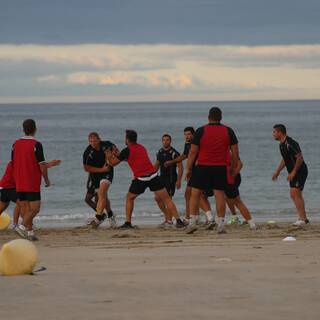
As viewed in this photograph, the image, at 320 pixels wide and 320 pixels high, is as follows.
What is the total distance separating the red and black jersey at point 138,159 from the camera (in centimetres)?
1497

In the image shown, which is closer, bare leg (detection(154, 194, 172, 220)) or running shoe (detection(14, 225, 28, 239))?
running shoe (detection(14, 225, 28, 239))

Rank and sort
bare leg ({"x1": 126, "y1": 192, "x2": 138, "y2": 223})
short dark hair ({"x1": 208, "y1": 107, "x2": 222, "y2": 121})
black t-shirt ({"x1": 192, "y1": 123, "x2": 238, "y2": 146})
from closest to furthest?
short dark hair ({"x1": 208, "y1": 107, "x2": 222, "y2": 121}) → black t-shirt ({"x1": 192, "y1": 123, "x2": 238, "y2": 146}) → bare leg ({"x1": 126, "y1": 192, "x2": 138, "y2": 223})

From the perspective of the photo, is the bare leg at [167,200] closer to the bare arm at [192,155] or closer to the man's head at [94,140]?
the man's head at [94,140]

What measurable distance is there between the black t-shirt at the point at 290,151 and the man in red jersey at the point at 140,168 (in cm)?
178

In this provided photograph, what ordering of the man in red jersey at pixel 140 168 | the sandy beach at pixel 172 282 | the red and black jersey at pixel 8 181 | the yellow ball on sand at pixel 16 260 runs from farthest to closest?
the man in red jersey at pixel 140 168 → the red and black jersey at pixel 8 181 → the yellow ball on sand at pixel 16 260 → the sandy beach at pixel 172 282

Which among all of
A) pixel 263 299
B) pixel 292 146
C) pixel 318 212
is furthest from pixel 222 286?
pixel 318 212

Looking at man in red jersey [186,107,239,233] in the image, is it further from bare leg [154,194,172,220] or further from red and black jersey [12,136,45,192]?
bare leg [154,194,172,220]

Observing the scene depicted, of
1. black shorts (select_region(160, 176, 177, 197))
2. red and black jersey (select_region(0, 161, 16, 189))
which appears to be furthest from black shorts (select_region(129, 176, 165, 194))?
red and black jersey (select_region(0, 161, 16, 189))

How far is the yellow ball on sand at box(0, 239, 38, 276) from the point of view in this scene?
29.1 ft

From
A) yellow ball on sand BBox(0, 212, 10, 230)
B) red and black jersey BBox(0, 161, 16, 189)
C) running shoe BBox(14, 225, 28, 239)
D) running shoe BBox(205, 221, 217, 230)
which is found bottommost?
yellow ball on sand BBox(0, 212, 10, 230)

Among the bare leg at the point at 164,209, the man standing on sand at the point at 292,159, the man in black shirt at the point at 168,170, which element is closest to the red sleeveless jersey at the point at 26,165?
the bare leg at the point at 164,209

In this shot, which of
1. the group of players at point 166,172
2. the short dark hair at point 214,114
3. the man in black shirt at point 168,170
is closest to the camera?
the group of players at point 166,172

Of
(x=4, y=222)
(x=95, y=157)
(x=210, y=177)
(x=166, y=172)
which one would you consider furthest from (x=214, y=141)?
(x=4, y=222)

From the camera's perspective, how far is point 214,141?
43.7 feet
